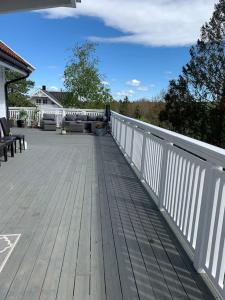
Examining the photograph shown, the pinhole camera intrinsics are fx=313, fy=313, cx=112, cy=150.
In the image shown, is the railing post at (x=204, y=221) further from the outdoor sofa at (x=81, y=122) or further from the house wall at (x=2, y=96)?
the outdoor sofa at (x=81, y=122)

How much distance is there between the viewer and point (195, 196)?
2.48m

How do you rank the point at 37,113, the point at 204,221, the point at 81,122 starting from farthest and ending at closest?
1. the point at 37,113
2. the point at 81,122
3. the point at 204,221

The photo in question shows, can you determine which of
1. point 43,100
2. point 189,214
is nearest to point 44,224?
point 189,214

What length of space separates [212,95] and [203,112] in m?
1.14

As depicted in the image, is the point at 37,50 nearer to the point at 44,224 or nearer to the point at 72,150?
the point at 72,150

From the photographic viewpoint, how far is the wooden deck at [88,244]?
7.00ft

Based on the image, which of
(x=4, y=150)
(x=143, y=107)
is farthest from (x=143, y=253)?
(x=143, y=107)

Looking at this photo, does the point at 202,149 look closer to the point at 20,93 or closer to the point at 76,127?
the point at 76,127

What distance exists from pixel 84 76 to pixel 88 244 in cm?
2135

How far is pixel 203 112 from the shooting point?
18.5 metres

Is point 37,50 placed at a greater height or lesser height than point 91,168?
greater

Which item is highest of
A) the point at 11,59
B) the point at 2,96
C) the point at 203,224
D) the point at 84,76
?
the point at 84,76

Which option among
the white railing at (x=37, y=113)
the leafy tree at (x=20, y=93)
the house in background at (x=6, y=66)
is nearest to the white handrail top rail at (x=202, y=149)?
the house in background at (x=6, y=66)

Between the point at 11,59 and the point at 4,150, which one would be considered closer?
the point at 4,150
